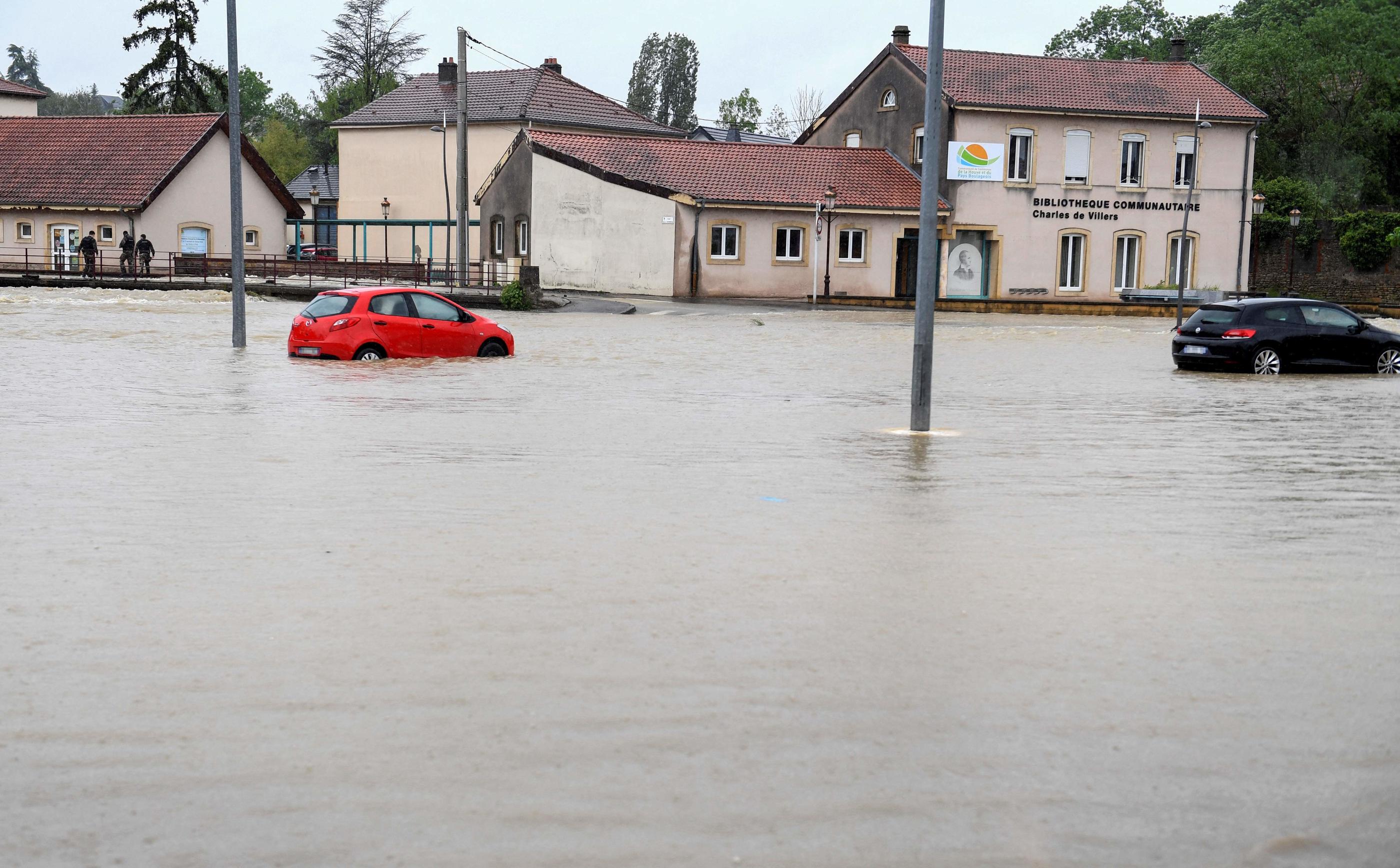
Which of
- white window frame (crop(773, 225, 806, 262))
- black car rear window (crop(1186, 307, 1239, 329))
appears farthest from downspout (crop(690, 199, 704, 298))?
black car rear window (crop(1186, 307, 1239, 329))

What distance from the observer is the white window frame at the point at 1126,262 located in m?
52.1

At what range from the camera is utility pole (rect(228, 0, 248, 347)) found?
24.6 meters

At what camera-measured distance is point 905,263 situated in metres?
52.1

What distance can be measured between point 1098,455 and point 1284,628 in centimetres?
673

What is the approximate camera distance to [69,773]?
4863 millimetres

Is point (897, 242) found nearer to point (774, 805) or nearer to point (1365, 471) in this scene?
point (1365, 471)

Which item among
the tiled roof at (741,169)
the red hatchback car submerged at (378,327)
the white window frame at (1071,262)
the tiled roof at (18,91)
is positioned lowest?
the red hatchback car submerged at (378,327)

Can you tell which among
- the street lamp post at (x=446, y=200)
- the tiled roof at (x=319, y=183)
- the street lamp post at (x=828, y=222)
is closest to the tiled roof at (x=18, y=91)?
the tiled roof at (x=319, y=183)

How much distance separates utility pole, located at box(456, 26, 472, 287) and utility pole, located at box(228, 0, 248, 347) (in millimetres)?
18135

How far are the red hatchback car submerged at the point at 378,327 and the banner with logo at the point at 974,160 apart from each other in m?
29.8


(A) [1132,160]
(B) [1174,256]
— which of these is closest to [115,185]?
(A) [1132,160]

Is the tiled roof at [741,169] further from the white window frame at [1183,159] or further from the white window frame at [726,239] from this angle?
the white window frame at [1183,159]

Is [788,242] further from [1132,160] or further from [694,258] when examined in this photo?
[1132,160]

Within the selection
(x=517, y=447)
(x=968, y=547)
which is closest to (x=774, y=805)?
(x=968, y=547)
